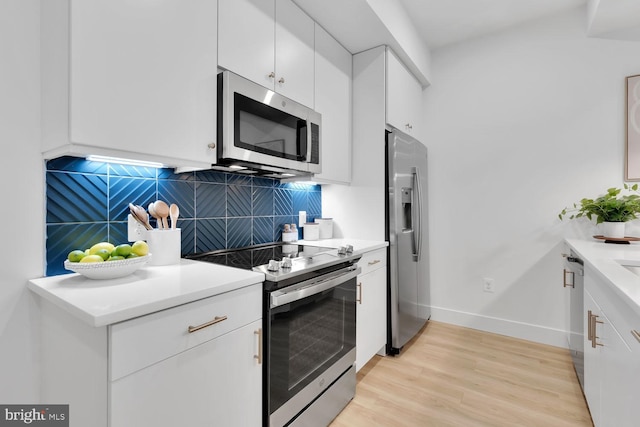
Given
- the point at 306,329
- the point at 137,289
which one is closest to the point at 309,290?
the point at 306,329

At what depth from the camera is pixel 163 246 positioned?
1.37m

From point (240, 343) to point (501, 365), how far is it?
207cm

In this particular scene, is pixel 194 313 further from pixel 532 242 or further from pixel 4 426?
pixel 532 242

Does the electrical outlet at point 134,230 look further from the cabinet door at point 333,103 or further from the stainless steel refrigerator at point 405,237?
the stainless steel refrigerator at point 405,237

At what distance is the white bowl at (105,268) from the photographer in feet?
3.40

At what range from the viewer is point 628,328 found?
1028mm

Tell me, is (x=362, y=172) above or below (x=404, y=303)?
above

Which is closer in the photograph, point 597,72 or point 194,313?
point 194,313

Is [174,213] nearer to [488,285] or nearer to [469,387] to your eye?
[469,387]

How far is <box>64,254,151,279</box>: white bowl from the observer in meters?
1.04

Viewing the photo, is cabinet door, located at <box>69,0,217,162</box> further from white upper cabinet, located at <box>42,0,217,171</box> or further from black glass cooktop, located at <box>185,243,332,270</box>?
black glass cooktop, located at <box>185,243,332,270</box>

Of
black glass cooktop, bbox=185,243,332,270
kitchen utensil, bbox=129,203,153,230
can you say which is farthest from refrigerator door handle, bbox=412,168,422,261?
kitchen utensil, bbox=129,203,153,230

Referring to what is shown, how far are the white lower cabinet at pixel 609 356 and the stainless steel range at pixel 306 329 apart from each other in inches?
44.5

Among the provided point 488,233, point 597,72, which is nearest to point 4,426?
point 488,233
